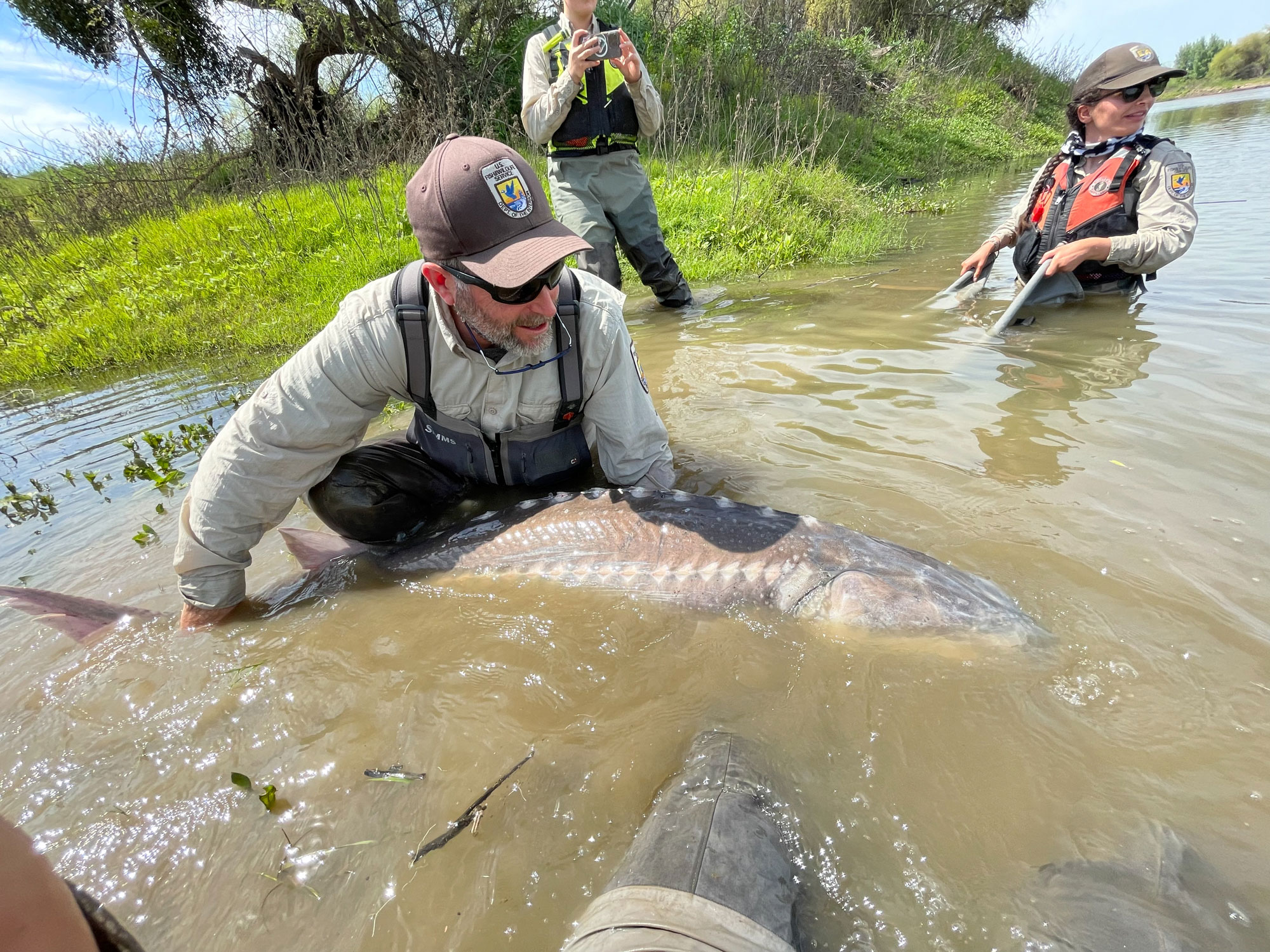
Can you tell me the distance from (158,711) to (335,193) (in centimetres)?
752

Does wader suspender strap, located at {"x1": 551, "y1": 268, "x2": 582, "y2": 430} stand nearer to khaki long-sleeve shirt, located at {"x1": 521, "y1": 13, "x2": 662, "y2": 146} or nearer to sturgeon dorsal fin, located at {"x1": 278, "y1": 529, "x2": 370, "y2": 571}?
sturgeon dorsal fin, located at {"x1": 278, "y1": 529, "x2": 370, "y2": 571}

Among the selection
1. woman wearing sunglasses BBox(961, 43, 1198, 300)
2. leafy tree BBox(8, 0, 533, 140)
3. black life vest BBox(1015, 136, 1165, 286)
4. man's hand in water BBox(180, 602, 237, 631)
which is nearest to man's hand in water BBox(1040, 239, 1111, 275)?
woman wearing sunglasses BBox(961, 43, 1198, 300)

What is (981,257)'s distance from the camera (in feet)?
17.0

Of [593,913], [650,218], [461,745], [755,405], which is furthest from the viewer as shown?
[650,218]

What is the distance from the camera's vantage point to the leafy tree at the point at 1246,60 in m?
69.8

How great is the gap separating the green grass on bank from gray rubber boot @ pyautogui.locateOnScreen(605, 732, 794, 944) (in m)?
5.25

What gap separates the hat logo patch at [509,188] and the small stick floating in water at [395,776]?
168 cm

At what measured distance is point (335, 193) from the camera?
8023 mm

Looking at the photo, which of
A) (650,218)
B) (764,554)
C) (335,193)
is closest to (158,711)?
(764,554)

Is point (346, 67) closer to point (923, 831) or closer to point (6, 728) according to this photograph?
point (6, 728)

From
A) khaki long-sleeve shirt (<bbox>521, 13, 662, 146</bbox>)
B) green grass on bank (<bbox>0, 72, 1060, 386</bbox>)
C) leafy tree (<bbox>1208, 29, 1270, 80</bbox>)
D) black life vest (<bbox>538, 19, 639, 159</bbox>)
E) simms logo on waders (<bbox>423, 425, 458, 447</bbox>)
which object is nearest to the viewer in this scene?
simms logo on waders (<bbox>423, 425, 458, 447</bbox>)

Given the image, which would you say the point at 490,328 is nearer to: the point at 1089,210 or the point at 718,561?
the point at 718,561

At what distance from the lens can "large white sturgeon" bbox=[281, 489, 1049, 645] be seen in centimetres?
204

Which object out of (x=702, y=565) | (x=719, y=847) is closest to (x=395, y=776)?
(x=719, y=847)
